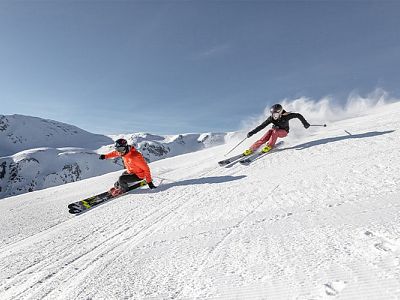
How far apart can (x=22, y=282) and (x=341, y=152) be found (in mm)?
8474

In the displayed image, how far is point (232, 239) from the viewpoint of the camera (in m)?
4.79

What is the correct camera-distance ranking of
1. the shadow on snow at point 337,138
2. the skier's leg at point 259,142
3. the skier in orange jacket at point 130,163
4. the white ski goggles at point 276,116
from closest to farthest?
the skier in orange jacket at point 130,163 < the shadow on snow at point 337,138 < the skier's leg at point 259,142 < the white ski goggles at point 276,116

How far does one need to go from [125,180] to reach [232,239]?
5861mm

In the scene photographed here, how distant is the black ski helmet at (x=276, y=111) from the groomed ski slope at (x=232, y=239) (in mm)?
3362

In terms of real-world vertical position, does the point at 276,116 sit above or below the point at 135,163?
above

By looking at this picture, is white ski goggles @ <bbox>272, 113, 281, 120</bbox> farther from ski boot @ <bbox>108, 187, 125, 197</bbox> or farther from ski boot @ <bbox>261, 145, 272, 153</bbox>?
ski boot @ <bbox>108, 187, 125, 197</bbox>

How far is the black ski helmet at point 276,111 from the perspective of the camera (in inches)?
500

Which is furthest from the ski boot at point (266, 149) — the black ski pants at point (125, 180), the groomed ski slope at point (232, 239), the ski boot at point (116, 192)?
the ski boot at point (116, 192)

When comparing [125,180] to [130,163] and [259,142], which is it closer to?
[130,163]

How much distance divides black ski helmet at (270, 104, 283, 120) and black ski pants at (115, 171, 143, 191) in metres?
5.60

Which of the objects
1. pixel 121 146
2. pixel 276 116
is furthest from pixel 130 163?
pixel 276 116

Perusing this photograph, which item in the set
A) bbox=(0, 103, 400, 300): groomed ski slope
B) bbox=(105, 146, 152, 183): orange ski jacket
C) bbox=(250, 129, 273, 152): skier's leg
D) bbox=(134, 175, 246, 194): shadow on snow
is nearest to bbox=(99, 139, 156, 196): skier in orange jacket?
bbox=(105, 146, 152, 183): orange ski jacket

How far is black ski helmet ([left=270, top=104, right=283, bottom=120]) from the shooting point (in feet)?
41.7

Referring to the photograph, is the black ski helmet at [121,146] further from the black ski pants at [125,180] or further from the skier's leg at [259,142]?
the skier's leg at [259,142]
